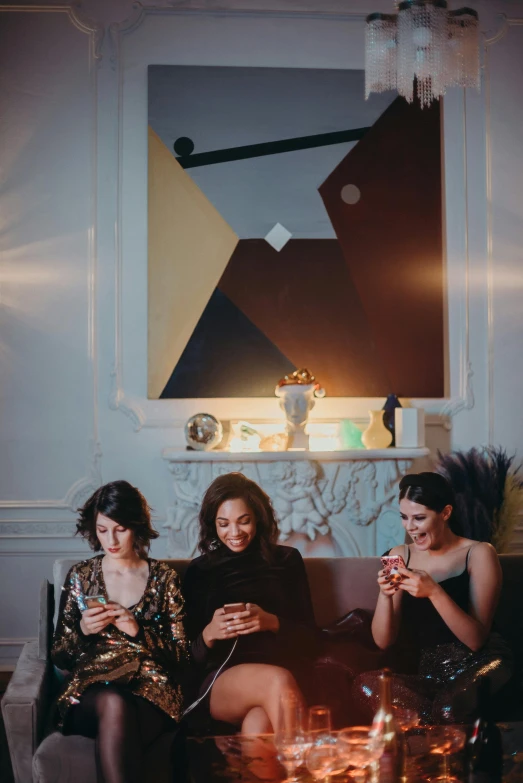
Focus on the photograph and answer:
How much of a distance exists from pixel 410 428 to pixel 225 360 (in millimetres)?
1057

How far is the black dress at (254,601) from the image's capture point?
8.82ft

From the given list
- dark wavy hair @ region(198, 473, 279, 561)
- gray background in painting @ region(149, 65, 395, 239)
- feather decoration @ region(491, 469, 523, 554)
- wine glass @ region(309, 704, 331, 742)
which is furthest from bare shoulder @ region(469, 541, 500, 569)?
gray background in painting @ region(149, 65, 395, 239)

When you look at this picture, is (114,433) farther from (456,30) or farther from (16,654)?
(456,30)

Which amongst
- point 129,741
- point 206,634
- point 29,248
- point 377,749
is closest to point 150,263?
point 29,248

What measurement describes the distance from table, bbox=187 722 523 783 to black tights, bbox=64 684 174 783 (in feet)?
0.73

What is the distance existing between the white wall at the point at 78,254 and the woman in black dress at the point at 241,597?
184 centimetres

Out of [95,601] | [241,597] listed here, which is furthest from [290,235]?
[95,601]

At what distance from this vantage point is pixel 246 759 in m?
2.10

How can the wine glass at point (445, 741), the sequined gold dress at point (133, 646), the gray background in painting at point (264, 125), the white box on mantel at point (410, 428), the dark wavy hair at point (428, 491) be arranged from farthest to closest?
the gray background in painting at point (264, 125), the white box on mantel at point (410, 428), the dark wavy hair at point (428, 491), the sequined gold dress at point (133, 646), the wine glass at point (445, 741)

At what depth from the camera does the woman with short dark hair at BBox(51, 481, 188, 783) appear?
2.39 metres

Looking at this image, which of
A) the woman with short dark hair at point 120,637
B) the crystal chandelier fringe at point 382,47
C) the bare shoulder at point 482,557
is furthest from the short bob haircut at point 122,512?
the crystal chandelier fringe at point 382,47

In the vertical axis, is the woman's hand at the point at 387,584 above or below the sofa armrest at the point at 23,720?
above

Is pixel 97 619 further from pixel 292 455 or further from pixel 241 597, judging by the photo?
pixel 292 455

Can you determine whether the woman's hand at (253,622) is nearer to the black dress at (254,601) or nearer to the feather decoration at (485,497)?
the black dress at (254,601)
